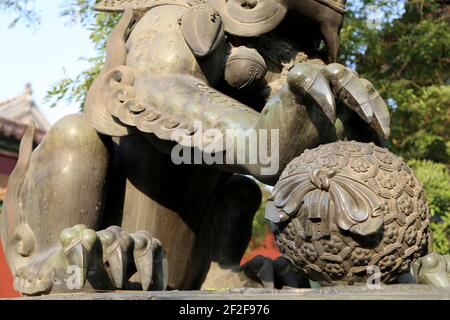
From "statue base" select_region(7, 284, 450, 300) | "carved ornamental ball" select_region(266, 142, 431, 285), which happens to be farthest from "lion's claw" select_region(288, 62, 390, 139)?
"statue base" select_region(7, 284, 450, 300)

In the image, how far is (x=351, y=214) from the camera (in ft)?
6.52

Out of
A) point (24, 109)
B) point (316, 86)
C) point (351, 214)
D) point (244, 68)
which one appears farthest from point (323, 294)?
point (24, 109)

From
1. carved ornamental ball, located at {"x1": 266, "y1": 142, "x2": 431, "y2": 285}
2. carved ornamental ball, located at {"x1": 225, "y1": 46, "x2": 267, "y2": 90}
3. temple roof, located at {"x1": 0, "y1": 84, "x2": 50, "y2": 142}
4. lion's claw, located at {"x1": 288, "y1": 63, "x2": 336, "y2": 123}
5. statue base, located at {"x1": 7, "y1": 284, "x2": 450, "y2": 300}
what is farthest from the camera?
temple roof, located at {"x1": 0, "y1": 84, "x2": 50, "y2": 142}

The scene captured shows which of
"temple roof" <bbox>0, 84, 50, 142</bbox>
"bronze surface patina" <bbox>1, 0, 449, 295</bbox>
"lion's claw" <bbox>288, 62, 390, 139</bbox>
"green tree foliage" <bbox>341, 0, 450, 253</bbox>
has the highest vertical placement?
"lion's claw" <bbox>288, 62, 390, 139</bbox>

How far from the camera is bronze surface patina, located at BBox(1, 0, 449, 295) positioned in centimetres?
205

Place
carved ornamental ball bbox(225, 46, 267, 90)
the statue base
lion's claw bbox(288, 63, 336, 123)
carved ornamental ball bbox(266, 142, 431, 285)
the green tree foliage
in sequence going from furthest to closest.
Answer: the green tree foliage < carved ornamental ball bbox(225, 46, 267, 90) < lion's claw bbox(288, 63, 336, 123) < carved ornamental ball bbox(266, 142, 431, 285) < the statue base

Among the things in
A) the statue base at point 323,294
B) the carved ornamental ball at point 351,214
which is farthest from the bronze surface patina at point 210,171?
the statue base at point 323,294

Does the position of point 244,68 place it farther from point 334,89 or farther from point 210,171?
point 334,89

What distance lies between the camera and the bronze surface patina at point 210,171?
2.05m

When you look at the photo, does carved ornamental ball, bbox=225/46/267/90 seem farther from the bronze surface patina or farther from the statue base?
the statue base

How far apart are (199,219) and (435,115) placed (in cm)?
369

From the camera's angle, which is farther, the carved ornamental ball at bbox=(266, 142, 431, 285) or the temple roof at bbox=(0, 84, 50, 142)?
the temple roof at bbox=(0, 84, 50, 142)

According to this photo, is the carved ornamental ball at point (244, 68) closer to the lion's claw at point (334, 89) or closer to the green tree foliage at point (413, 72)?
the lion's claw at point (334, 89)
